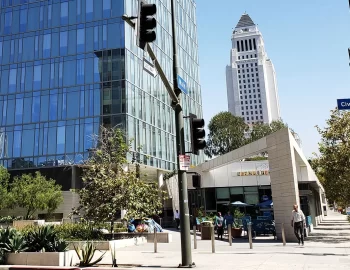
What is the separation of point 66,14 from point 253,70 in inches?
5753

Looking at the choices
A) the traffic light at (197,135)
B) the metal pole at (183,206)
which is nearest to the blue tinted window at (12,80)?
the metal pole at (183,206)

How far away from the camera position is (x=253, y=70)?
178m

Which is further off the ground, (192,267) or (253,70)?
(253,70)

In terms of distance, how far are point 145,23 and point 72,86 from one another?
35099 millimetres

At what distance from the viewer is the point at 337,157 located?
19766 millimetres

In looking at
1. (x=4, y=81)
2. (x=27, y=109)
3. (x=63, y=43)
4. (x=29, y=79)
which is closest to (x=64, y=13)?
(x=63, y=43)

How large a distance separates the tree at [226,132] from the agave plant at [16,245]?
5611 cm

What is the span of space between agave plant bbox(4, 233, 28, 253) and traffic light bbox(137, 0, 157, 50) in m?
8.20

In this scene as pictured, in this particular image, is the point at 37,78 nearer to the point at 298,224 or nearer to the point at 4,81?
the point at 4,81

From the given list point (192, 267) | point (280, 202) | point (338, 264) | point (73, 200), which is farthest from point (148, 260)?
point (73, 200)

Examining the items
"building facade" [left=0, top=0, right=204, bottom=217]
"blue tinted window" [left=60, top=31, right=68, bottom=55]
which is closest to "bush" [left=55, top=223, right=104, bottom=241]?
"building facade" [left=0, top=0, right=204, bottom=217]

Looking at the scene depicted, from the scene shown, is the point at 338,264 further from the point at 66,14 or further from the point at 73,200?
the point at 66,14

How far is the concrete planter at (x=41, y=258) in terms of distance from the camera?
436 inches

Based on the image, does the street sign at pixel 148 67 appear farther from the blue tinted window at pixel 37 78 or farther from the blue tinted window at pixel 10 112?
the blue tinted window at pixel 10 112
